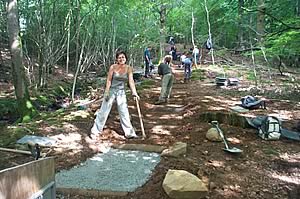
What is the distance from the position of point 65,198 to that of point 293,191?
2.90 m

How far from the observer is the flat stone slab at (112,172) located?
439 cm

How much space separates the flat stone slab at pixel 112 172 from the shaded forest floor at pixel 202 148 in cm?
16

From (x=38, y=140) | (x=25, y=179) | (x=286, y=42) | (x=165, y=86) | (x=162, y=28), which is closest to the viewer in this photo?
(x=25, y=179)

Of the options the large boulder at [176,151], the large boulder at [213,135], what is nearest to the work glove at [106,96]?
the large boulder at [176,151]

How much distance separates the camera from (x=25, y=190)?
1.71 m

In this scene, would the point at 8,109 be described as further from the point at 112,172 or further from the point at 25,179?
the point at 25,179

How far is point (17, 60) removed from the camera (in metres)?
8.57

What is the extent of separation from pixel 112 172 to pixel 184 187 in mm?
1362

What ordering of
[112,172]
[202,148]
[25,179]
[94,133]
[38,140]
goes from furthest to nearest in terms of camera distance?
[94,133]
[38,140]
[202,148]
[112,172]
[25,179]

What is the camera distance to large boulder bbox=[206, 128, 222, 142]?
6.09m

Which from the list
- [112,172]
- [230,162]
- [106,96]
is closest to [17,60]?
[106,96]

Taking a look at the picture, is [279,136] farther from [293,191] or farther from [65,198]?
[65,198]

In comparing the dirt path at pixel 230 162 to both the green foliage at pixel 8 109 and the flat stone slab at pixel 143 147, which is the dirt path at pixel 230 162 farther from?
the green foliage at pixel 8 109

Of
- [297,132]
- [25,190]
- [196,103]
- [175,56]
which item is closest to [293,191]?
[297,132]
